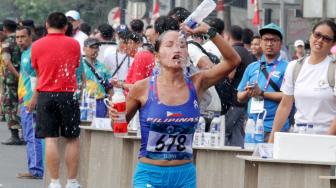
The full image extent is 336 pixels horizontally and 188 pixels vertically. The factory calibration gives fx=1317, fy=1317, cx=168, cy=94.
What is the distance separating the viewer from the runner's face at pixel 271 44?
41.7 feet

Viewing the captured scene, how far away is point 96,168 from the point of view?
43.4ft

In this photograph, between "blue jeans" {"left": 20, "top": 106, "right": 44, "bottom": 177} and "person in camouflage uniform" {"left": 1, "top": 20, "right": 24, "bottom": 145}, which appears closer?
"blue jeans" {"left": 20, "top": 106, "right": 44, "bottom": 177}

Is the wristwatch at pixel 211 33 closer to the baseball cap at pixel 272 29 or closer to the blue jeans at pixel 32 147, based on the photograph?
the baseball cap at pixel 272 29

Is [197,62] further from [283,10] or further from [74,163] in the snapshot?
[283,10]

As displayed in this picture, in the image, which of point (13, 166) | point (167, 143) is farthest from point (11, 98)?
point (167, 143)

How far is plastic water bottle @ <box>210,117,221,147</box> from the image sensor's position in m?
11.6

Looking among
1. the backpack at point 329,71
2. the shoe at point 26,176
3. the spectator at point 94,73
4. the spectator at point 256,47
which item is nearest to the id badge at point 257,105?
the backpack at point 329,71

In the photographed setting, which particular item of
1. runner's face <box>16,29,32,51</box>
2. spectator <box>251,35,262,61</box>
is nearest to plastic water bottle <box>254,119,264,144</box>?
spectator <box>251,35,262,61</box>

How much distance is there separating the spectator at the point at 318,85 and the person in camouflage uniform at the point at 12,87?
10.7 meters

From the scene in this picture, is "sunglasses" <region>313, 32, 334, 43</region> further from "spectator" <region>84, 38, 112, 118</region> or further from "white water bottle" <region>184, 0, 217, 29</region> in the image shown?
"spectator" <region>84, 38, 112, 118</region>

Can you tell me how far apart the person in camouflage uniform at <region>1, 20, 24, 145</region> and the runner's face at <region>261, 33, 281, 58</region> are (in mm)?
8712

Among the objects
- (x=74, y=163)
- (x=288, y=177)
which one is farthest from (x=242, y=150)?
(x=74, y=163)

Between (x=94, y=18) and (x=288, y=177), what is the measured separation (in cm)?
5587

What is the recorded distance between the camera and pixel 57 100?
14.1m
